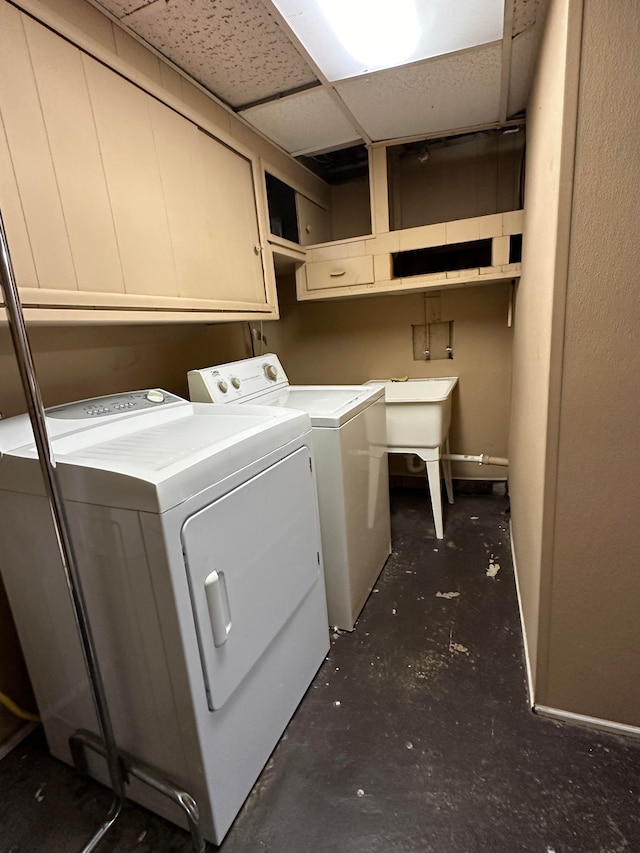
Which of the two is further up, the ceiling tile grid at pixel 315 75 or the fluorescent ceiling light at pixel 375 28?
the ceiling tile grid at pixel 315 75

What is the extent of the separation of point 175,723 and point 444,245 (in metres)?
2.32

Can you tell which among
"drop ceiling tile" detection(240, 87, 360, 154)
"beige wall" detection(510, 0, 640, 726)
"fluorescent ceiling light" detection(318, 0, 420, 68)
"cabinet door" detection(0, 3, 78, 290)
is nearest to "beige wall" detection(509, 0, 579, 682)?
"beige wall" detection(510, 0, 640, 726)

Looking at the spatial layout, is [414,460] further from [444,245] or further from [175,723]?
[175,723]

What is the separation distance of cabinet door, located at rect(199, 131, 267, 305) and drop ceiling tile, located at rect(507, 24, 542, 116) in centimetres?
115

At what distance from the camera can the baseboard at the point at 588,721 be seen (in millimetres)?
1242

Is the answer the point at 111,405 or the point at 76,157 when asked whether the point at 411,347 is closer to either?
the point at 111,405

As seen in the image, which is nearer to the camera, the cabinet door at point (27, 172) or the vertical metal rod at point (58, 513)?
the vertical metal rod at point (58, 513)

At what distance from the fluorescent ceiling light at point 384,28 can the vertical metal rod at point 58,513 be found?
1182 millimetres

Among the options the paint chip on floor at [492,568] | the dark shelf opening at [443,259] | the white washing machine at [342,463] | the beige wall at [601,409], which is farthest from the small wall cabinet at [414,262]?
the paint chip on floor at [492,568]

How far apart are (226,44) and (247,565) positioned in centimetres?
172

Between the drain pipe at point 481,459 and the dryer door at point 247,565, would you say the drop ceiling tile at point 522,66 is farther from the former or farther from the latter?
the drain pipe at point 481,459

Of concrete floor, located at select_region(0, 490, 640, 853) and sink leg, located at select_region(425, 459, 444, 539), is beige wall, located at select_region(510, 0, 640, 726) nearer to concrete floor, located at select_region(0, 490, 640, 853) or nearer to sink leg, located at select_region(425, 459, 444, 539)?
concrete floor, located at select_region(0, 490, 640, 853)

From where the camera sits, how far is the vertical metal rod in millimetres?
831

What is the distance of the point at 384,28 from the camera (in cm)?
140
